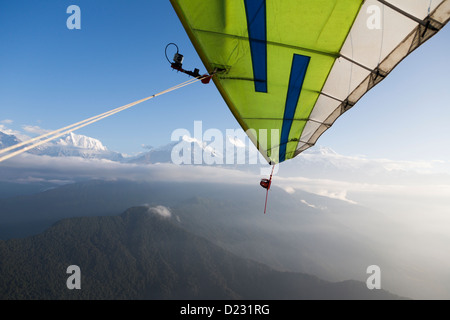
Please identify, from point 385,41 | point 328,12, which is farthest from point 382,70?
point 328,12

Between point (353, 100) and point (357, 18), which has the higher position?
point (357, 18)

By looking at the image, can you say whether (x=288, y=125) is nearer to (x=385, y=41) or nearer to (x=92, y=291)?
(x=385, y=41)

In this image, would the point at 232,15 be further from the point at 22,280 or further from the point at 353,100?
the point at 22,280

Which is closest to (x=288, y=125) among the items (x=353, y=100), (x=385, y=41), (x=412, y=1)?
(x=353, y=100)
